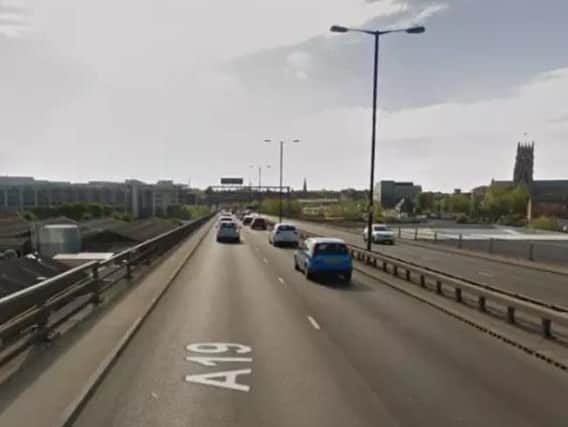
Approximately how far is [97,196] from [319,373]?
193 m

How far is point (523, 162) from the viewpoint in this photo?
172 meters

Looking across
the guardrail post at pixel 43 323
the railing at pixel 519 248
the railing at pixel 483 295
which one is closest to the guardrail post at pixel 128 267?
the guardrail post at pixel 43 323

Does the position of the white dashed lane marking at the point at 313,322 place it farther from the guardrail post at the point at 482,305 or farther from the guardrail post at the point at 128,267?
the guardrail post at the point at 128,267

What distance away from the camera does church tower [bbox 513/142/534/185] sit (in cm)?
16932

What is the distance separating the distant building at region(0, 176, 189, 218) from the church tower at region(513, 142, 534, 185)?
104157mm

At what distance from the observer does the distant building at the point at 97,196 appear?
136m

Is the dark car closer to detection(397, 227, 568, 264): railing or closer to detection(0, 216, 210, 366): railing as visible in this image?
detection(397, 227, 568, 264): railing

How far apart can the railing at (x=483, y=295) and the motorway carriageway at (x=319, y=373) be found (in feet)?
3.58

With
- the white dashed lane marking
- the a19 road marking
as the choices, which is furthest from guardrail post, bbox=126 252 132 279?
the a19 road marking

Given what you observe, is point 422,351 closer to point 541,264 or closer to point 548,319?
point 548,319

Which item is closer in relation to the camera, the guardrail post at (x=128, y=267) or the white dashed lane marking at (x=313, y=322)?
the white dashed lane marking at (x=313, y=322)

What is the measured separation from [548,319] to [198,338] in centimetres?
654

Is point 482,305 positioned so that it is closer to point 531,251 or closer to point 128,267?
point 128,267

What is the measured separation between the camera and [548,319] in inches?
416
